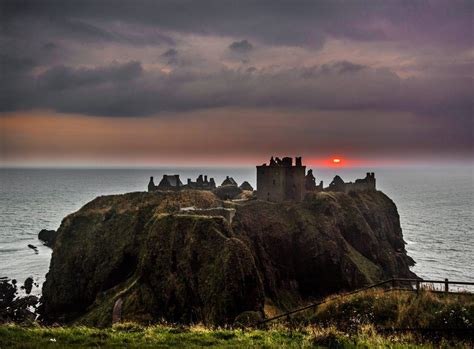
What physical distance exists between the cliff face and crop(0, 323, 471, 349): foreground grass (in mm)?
27480

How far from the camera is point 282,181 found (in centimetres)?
8138

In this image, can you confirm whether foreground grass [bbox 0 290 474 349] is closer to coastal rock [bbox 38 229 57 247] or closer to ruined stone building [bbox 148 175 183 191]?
ruined stone building [bbox 148 175 183 191]

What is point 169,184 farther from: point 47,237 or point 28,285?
point 47,237

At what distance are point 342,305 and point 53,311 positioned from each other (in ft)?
176

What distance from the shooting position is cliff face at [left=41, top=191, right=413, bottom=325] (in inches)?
1879

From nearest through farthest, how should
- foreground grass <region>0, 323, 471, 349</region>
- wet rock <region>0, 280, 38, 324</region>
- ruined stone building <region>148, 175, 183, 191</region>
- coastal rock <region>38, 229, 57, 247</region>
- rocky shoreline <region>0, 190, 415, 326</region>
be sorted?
1. foreground grass <region>0, 323, 471, 349</region>
2. rocky shoreline <region>0, 190, 415, 326</region>
3. wet rock <region>0, 280, 38, 324</region>
4. ruined stone building <region>148, 175, 183, 191</region>
5. coastal rock <region>38, 229, 57, 247</region>

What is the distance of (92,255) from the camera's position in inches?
2544

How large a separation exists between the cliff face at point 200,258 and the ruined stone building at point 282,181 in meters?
3.28

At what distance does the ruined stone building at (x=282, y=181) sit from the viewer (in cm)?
8150

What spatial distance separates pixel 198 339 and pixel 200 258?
3558cm

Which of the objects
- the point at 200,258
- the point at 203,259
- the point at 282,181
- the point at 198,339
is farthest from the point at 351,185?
the point at 198,339

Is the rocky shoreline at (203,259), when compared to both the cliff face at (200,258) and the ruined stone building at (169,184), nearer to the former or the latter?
the cliff face at (200,258)

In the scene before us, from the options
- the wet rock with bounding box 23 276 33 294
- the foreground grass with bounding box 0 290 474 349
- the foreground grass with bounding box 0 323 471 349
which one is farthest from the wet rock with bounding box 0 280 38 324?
the foreground grass with bounding box 0 323 471 349

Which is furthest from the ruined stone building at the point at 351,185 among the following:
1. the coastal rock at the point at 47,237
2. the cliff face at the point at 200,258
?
the coastal rock at the point at 47,237
